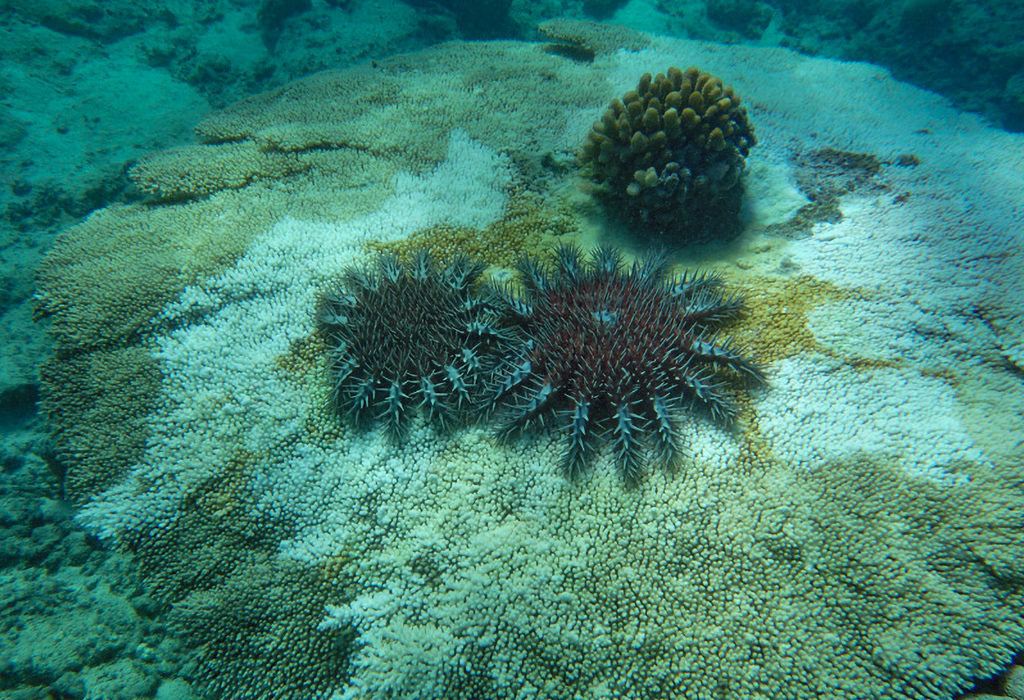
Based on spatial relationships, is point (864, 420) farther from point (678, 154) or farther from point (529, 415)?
point (678, 154)

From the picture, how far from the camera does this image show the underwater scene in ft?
7.59

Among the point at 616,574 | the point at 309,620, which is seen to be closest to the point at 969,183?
the point at 616,574

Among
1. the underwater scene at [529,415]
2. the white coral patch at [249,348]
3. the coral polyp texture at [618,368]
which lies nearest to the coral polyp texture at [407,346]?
the underwater scene at [529,415]

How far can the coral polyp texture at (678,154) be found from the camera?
3840 mm

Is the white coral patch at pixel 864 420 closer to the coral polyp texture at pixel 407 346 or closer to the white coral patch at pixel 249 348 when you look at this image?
the coral polyp texture at pixel 407 346

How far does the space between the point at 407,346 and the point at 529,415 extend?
3.04ft

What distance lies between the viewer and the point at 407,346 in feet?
9.70

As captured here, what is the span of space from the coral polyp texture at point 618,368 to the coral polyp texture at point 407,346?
26 centimetres

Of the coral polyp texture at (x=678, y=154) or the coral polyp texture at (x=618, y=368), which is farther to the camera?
the coral polyp texture at (x=678, y=154)

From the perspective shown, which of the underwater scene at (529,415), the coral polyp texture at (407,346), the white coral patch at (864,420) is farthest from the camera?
the coral polyp texture at (407,346)

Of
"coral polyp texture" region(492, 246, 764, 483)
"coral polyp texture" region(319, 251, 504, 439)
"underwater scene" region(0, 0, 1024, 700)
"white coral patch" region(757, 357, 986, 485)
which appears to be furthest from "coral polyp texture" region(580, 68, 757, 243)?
"coral polyp texture" region(319, 251, 504, 439)

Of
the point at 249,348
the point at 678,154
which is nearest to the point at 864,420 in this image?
the point at 678,154

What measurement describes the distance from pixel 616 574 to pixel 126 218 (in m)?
5.05

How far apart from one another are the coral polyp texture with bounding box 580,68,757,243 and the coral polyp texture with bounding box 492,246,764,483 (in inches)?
44.9
